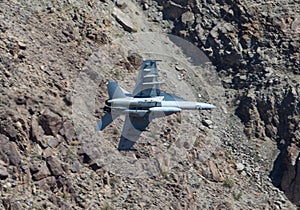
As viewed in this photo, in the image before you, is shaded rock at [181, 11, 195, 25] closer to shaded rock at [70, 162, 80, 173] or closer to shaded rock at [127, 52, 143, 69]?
shaded rock at [127, 52, 143, 69]

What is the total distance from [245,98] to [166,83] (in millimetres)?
8597

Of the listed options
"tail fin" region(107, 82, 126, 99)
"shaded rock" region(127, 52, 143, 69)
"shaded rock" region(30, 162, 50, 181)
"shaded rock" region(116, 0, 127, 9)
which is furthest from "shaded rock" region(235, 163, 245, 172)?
"shaded rock" region(30, 162, 50, 181)

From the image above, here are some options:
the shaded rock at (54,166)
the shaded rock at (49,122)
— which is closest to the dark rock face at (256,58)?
the shaded rock at (49,122)

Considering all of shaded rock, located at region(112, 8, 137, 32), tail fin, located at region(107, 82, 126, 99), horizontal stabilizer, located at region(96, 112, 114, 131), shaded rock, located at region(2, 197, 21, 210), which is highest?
shaded rock, located at region(112, 8, 137, 32)

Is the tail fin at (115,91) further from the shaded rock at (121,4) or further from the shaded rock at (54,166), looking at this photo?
the shaded rock at (121,4)

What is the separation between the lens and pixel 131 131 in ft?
292

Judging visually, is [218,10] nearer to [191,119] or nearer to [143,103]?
[191,119]

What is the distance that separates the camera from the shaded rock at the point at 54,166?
80.7 meters

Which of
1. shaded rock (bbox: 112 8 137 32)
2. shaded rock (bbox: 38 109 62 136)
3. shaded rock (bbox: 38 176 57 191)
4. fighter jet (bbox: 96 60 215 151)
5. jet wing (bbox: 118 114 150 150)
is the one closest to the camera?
shaded rock (bbox: 38 176 57 191)

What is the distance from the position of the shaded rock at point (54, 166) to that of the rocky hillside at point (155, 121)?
0.36ft

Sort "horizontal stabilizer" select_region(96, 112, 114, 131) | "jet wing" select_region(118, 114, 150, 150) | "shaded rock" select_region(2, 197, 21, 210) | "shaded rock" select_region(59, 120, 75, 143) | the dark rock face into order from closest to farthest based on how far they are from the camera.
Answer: "shaded rock" select_region(2, 197, 21, 210) → "shaded rock" select_region(59, 120, 75, 143) → "horizontal stabilizer" select_region(96, 112, 114, 131) → "jet wing" select_region(118, 114, 150, 150) → the dark rock face

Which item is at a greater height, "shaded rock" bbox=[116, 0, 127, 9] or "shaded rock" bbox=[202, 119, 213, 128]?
"shaded rock" bbox=[116, 0, 127, 9]

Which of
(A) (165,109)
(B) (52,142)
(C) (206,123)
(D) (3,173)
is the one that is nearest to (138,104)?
(A) (165,109)

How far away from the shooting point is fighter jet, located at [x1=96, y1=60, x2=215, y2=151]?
8534cm
